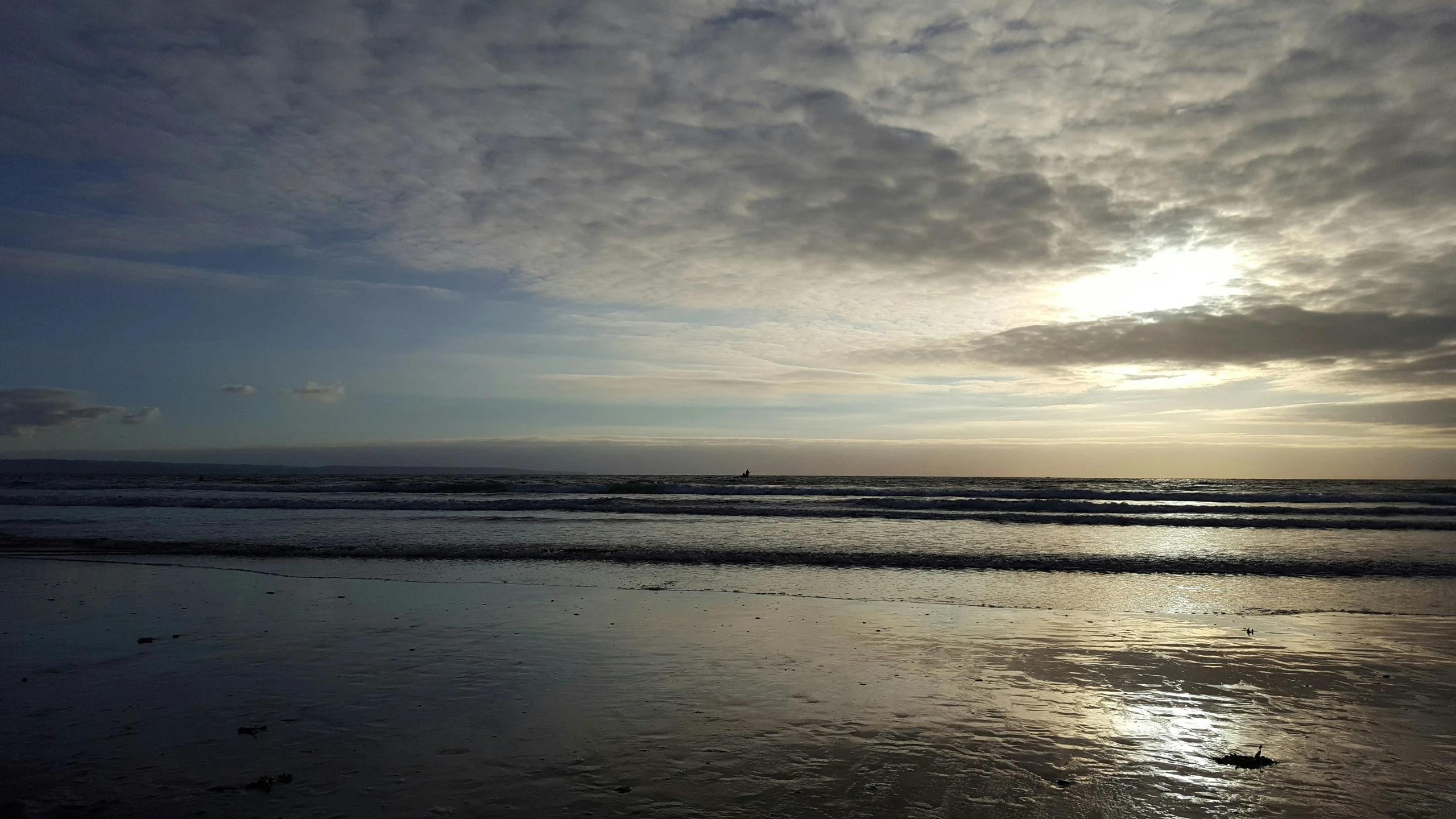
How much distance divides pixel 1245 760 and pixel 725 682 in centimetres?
414

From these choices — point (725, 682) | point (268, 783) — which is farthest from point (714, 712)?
point (268, 783)

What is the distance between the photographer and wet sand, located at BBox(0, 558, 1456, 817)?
472cm

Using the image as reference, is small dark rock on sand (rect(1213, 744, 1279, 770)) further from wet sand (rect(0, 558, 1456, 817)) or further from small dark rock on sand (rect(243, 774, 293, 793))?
small dark rock on sand (rect(243, 774, 293, 793))

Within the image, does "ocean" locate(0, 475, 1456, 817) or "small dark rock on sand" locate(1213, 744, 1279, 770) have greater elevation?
"small dark rock on sand" locate(1213, 744, 1279, 770)

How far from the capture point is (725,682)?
7.22m

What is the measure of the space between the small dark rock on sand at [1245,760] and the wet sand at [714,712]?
8 centimetres

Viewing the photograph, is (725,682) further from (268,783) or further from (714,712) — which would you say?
(268,783)

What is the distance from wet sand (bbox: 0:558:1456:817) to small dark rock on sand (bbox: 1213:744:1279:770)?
0.08 meters

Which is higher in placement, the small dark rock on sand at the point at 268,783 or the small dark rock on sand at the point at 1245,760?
the small dark rock on sand at the point at 1245,760

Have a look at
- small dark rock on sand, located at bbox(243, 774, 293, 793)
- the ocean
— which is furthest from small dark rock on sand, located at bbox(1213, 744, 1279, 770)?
small dark rock on sand, located at bbox(243, 774, 293, 793)

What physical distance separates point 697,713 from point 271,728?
332 centimetres

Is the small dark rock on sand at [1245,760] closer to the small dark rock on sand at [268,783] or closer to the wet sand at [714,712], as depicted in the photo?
the wet sand at [714,712]

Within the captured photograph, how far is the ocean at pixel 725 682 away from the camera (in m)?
4.82

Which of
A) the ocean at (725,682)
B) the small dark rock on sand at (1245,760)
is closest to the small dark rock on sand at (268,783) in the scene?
the ocean at (725,682)
